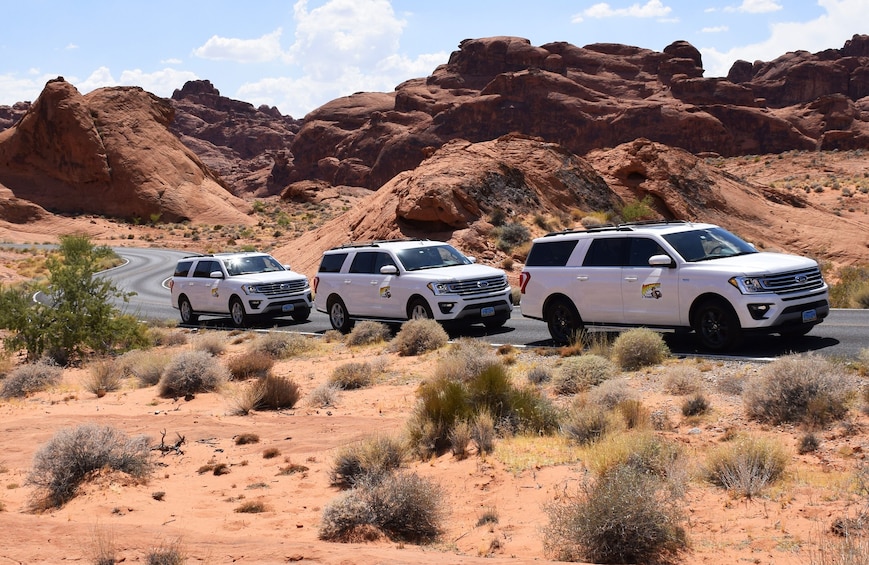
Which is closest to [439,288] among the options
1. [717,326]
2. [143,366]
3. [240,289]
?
[143,366]

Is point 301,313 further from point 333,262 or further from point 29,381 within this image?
point 29,381

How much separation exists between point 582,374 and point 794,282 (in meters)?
3.66

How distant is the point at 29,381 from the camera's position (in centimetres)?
1475

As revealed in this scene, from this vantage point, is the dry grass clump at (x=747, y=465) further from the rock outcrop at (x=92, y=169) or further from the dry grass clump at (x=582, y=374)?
the rock outcrop at (x=92, y=169)

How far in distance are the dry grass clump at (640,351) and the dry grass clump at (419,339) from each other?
409 centimetres

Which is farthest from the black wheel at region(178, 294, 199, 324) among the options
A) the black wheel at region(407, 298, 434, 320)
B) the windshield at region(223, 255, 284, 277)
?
the black wheel at region(407, 298, 434, 320)

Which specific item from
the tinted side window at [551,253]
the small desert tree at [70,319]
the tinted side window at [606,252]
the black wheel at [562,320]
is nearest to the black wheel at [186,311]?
the small desert tree at [70,319]

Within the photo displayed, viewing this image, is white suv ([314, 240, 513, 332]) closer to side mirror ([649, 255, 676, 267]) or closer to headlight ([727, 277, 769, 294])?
side mirror ([649, 255, 676, 267])

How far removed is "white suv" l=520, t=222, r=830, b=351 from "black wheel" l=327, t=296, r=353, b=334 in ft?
17.2

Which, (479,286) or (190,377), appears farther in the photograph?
(479,286)

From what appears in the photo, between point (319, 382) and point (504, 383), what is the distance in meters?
4.88

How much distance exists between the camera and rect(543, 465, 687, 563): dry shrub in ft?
18.4

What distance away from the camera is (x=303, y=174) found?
122 meters

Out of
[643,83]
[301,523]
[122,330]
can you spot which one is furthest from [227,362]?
[643,83]
